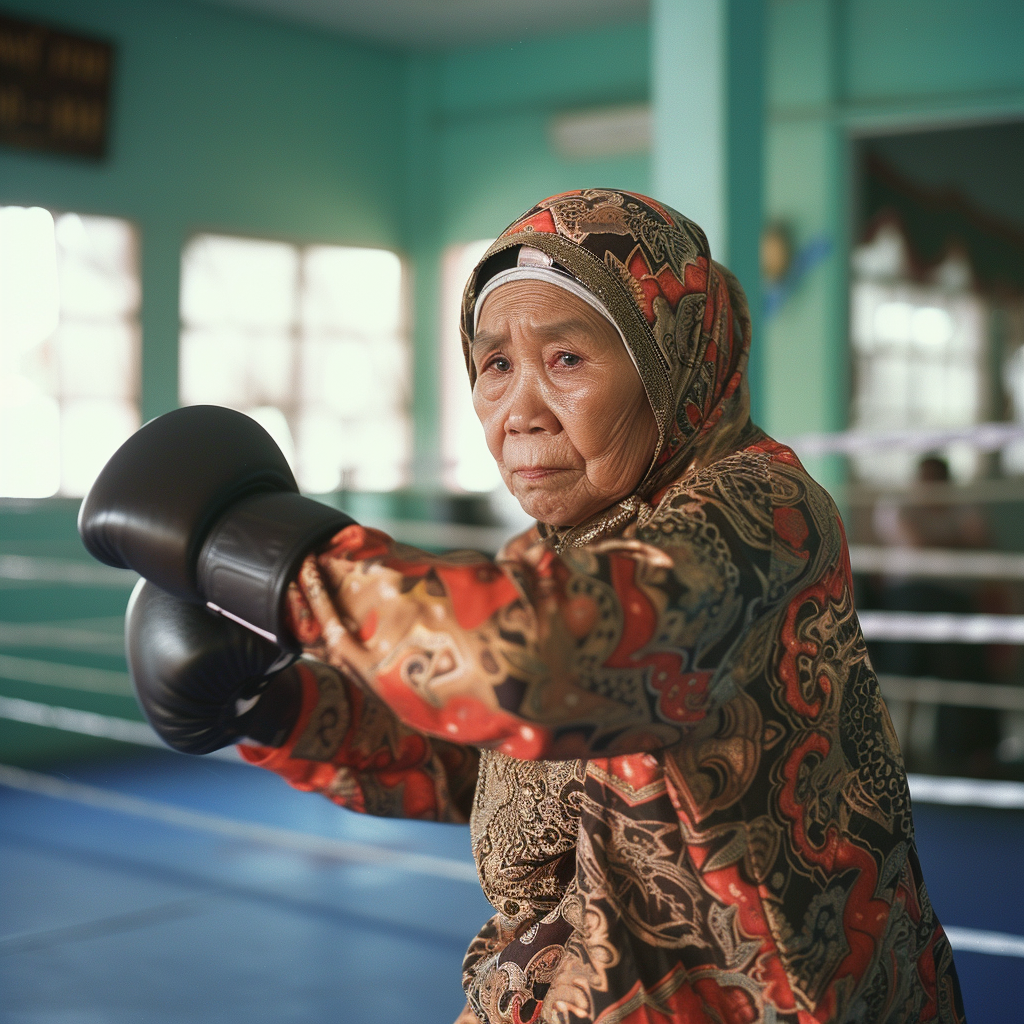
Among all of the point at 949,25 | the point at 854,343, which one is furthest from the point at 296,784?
the point at 949,25

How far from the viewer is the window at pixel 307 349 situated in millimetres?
5332

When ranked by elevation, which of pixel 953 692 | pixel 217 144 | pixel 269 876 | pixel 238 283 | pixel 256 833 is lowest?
pixel 269 876

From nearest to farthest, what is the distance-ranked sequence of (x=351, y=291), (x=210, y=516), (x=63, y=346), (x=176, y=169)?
1. (x=210, y=516)
2. (x=63, y=346)
3. (x=176, y=169)
4. (x=351, y=291)

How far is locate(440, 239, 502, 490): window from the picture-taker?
603 centimetres

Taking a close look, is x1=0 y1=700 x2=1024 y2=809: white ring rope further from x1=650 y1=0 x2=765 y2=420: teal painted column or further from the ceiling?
the ceiling

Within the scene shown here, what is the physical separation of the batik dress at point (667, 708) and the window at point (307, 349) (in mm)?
4178

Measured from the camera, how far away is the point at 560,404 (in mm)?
967

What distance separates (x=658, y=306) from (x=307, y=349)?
4943mm

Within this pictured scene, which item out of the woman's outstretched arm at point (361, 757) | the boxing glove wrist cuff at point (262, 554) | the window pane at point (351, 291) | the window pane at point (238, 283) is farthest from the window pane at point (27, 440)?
the boxing glove wrist cuff at point (262, 554)

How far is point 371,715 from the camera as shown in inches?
47.1

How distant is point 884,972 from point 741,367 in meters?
0.48

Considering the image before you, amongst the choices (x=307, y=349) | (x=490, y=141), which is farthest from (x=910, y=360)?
(x=307, y=349)

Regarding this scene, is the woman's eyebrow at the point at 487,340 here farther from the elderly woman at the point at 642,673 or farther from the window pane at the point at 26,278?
the window pane at the point at 26,278

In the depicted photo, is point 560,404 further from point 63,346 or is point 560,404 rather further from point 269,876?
point 63,346
